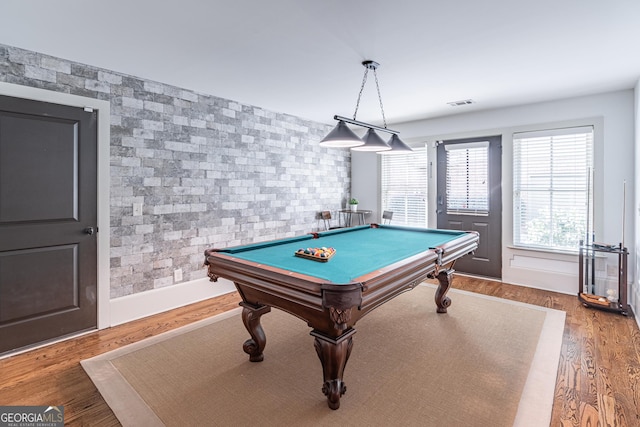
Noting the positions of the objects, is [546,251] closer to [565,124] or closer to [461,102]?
[565,124]

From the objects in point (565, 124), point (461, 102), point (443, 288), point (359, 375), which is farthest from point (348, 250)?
point (565, 124)

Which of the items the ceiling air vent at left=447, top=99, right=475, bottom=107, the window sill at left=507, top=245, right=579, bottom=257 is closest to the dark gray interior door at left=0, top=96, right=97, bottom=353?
the ceiling air vent at left=447, top=99, right=475, bottom=107

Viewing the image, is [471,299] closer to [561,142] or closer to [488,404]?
[488,404]

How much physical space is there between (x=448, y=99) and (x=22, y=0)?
13.6ft

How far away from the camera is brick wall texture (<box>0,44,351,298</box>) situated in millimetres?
3125

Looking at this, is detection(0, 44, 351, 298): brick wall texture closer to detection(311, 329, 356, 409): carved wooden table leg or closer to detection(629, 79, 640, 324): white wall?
detection(311, 329, 356, 409): carved wooden table leg

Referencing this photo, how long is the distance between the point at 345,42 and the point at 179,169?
2.29 metres

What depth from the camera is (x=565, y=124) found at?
4.10 metres

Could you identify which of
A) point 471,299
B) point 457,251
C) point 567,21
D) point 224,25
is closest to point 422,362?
point 457,251

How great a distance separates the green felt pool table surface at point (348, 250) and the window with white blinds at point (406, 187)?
5.93ft

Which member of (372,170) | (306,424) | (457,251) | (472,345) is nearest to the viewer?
(306,424)

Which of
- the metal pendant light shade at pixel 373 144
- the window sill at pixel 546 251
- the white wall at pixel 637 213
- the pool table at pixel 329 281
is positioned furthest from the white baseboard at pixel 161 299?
the white wall at pixel 637 213

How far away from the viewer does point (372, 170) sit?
238 inches

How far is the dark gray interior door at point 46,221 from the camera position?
2.61 m
